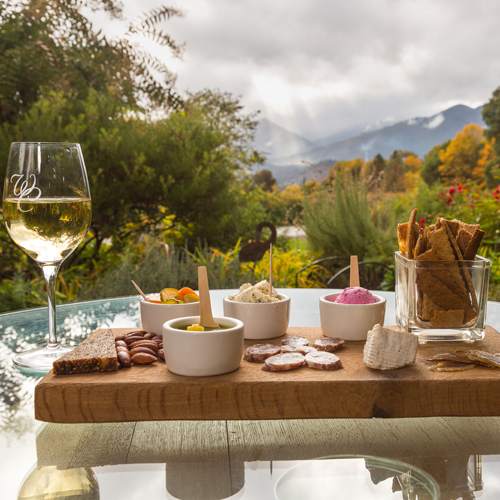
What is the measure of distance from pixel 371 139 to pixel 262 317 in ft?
55.8

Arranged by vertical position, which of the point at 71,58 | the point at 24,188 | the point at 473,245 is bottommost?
the point at 473,245

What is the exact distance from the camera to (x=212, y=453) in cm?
61

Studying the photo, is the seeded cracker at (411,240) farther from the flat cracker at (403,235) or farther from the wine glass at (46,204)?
the wine glass at (46,204)

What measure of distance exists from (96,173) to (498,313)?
11.4 feet

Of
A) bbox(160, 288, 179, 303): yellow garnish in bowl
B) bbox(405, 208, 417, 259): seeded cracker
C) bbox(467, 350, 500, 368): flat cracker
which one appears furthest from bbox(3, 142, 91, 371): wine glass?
bbox(467, 350, 500, 368): flat cracker

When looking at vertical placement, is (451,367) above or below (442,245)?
below

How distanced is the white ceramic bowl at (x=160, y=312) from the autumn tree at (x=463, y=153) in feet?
46.3

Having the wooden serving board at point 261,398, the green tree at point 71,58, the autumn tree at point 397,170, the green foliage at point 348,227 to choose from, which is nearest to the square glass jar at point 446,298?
the wooden serving board at point 261,398

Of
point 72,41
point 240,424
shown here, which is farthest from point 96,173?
point 240,424

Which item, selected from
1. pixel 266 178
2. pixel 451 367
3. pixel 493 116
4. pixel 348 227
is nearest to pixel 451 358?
pixel 451 367

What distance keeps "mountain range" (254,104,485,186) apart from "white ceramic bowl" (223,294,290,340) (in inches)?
518

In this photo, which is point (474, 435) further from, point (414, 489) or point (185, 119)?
point (185, 119)

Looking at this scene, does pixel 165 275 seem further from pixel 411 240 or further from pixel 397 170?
pixel 397 170

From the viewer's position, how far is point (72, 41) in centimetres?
502
